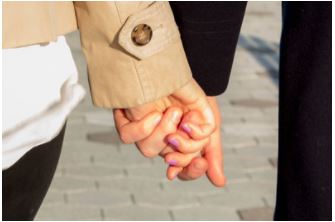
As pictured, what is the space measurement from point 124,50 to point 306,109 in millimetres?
538

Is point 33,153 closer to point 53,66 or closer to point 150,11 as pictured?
point 53,66

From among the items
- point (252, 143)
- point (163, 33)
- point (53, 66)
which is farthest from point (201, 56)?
point (252, 143)

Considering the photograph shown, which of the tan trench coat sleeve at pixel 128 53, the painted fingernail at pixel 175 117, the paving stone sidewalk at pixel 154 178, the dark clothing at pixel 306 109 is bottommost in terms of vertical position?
the paving stone sidewalk at pixel 154 178

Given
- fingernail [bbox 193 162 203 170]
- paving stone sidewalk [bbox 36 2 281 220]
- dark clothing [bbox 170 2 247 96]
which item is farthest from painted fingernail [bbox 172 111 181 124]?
paving stone sidewalk [bbox 36 2 281 220]

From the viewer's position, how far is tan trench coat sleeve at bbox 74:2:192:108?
1.56 m

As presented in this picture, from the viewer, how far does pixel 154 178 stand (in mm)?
4184

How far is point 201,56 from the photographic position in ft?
6.40

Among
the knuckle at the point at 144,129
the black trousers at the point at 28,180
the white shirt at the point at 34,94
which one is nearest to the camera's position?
the white shirt at the point at 34,94

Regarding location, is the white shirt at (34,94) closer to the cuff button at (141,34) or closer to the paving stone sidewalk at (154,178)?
the cuff button at (141,34)

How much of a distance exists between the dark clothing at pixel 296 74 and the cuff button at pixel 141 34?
294 mm

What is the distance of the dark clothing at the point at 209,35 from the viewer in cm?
190

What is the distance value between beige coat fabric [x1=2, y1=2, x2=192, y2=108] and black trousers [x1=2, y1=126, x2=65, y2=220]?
13cm

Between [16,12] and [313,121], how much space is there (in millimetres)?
788

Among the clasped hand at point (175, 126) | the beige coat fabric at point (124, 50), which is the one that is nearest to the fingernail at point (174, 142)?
the clasped hand at point (175, 126)
